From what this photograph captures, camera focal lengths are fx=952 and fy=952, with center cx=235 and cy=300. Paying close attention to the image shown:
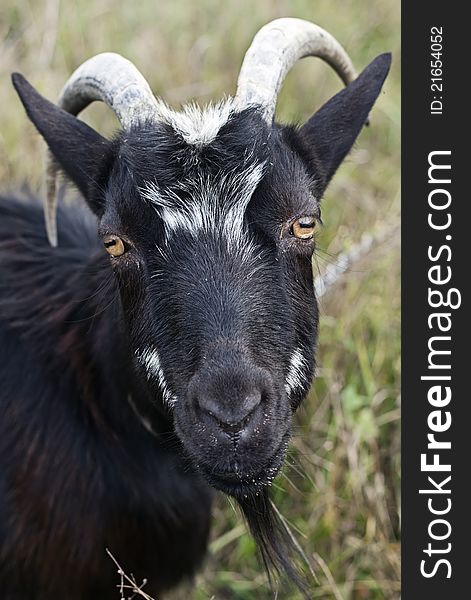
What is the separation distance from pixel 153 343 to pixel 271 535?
112cm

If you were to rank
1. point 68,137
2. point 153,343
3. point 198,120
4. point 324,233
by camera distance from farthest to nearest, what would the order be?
point 324,233, point 68,137, point 198,120, point 153,343

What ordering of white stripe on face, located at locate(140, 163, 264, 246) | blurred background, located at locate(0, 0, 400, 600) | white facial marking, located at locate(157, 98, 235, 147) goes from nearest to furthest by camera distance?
white stripe on face, located at locate(140, 163, 264, 246) → white facial marking, located at locate(157, 98, 235, 147) → blurred background, located at locate(0, 0, 400, 600)

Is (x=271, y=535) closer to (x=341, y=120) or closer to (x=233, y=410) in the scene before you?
(x=233, y=410)

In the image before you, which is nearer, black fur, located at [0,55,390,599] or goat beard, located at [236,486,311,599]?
black fur, located at [0,55,390,599]

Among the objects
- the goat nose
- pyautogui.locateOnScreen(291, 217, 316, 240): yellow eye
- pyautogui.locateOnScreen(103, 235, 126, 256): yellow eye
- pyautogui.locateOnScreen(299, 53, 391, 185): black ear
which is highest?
pyautogui.locateOnScreen(299, 53, 391, 185): black ear

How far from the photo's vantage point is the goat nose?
3.16 m

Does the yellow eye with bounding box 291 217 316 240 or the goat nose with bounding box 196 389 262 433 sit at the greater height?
the yellow eye with bounding box 291 217 316 240

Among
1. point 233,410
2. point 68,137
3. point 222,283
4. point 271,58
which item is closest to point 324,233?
point 271,58

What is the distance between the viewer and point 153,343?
368 centimetres

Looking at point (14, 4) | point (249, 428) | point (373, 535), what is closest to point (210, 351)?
point (249, 428)

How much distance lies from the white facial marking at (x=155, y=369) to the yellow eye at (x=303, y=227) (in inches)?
→ 28.0

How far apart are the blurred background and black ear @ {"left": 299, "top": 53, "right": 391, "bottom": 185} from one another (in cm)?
11

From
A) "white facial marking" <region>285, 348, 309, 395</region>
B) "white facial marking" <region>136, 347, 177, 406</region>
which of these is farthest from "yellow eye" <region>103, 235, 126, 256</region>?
"white facial marking" <region>285, 348, 309, 395</region>

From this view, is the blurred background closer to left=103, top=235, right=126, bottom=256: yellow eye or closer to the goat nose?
the goat nose
